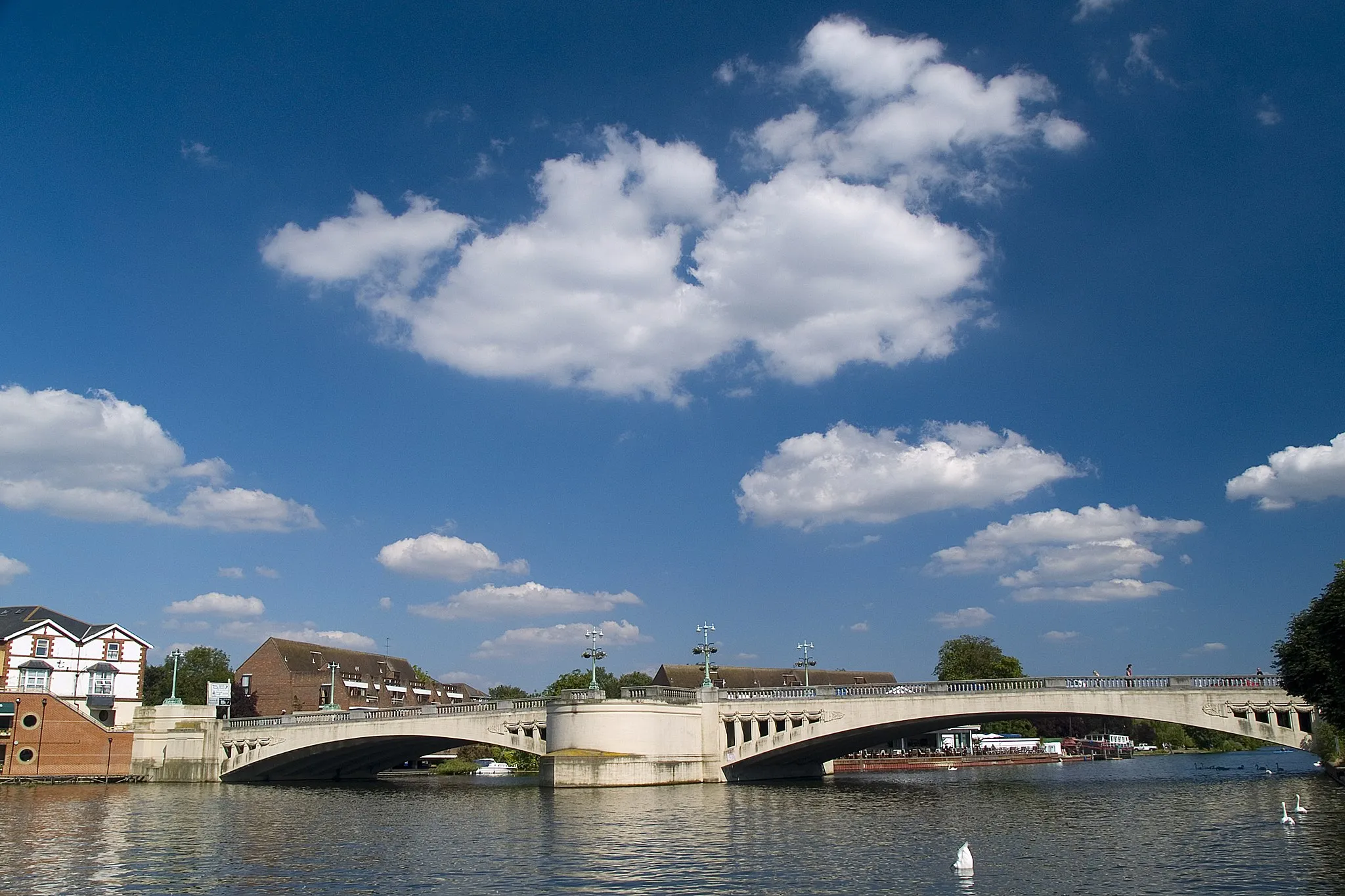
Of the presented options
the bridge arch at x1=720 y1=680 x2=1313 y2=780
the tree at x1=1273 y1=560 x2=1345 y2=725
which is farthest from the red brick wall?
the tree at x1=1273 y1=560 x2=1345 y2=725

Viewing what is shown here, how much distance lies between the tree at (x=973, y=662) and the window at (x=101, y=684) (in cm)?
9030

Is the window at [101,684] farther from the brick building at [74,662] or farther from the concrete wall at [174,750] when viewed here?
the concrete wall at [174,750]

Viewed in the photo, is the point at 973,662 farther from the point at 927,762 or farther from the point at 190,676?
the point at 190,676

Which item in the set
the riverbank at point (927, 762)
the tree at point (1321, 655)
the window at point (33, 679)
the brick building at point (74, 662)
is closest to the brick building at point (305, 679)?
Answer: the brick building at point (74, 662)

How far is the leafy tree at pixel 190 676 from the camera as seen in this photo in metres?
112

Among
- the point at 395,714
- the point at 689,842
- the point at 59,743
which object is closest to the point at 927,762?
the point at 395,714

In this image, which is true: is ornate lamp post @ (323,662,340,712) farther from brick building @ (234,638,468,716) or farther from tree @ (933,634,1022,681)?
tree @ (933,634,1022,681)

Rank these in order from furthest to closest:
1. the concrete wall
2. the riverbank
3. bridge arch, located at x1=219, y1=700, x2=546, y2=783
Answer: the riverbank, the concrete wall, bridge arch, located at x1=219, y1=700, x2=546, y2=783

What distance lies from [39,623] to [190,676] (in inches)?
1255

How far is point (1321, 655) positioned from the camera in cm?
5028

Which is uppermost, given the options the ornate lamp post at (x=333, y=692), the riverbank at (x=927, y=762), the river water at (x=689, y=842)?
the ornate lamp post at (x=333, y=692)

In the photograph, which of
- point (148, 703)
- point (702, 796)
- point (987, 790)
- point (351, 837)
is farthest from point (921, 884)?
point (148, 703)

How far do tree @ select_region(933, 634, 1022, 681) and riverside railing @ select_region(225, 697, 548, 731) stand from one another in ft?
245

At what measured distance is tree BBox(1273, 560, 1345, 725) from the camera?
155 feet
